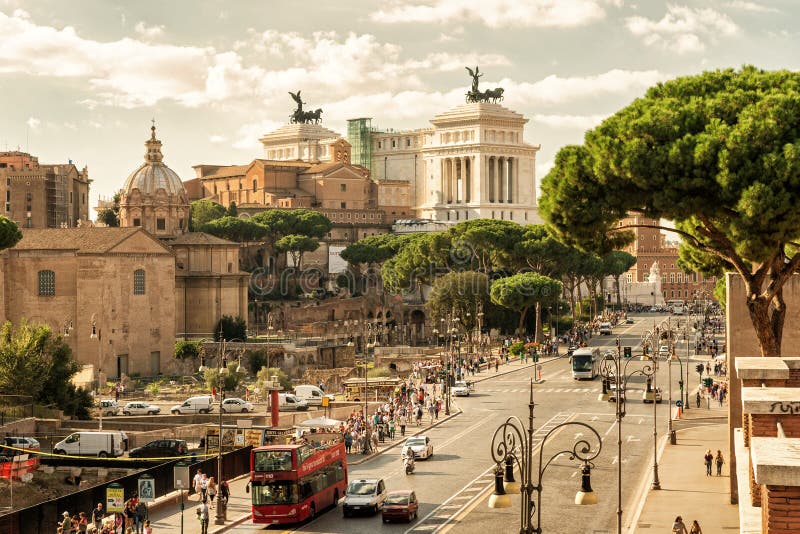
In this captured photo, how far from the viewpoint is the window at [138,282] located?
280ft

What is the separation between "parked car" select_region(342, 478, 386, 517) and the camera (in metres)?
36.5

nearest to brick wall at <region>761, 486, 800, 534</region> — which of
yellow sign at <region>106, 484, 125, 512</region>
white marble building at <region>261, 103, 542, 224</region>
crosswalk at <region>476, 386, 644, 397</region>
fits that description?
yellow sign at <region>106, 484, 125, 512</region>

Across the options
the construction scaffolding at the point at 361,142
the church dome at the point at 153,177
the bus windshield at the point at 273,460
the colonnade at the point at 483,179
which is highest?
the construction scaffolding at the point at 361,142

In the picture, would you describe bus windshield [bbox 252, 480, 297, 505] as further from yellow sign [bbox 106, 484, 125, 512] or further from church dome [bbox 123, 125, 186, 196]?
church dome [bbox 123, 125, 186, 196]

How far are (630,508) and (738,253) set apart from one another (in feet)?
31.1

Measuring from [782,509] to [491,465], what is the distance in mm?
33456

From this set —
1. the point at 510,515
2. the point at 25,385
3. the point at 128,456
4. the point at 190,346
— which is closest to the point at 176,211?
the point at 190,346

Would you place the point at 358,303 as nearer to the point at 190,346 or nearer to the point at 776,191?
the point at 190,346

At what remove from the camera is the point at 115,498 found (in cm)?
3441

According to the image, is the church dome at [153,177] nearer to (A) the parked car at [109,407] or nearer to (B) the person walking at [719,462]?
(A) the parked car at [109,407]

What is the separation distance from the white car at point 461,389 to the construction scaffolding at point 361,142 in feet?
371

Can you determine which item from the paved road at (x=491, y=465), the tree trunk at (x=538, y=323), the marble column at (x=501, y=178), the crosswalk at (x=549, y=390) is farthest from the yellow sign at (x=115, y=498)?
the marble column at (x=501, y=178)

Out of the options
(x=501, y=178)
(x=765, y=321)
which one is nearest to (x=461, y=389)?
(x=765, y=321)

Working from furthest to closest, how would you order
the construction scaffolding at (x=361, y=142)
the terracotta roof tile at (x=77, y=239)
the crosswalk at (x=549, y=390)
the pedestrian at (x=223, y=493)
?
the construction scaffolding at (x=361, y=142) → the terracotta roof tile at (x=77, y=239) → the crosswalk at (x=549, y=390) → the pedestrian at (x=223, y=493)
